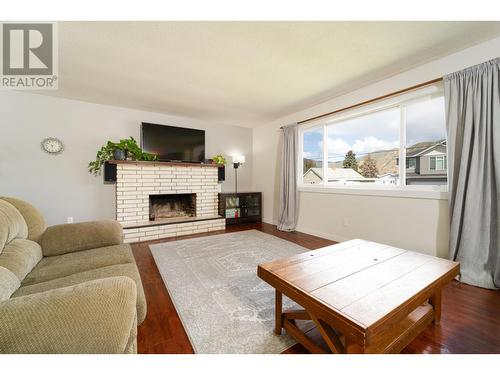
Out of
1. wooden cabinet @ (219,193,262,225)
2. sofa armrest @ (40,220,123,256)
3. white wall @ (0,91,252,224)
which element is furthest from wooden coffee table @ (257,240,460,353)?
white wall @ (0,91,252,224)

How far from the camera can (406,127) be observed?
255 centimetres

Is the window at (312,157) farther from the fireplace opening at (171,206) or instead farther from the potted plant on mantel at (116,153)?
the potted plant on mantel at (116,153)

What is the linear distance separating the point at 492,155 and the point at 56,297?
3.09 m

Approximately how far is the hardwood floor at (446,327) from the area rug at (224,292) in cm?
7

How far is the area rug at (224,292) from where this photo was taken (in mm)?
1216

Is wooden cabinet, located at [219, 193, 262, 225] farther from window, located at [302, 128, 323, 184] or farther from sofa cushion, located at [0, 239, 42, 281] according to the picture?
sofa cushion, located at [0, 239, 42, 281]

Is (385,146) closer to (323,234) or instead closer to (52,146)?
(323,234)

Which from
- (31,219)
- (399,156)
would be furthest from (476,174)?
(31,219)

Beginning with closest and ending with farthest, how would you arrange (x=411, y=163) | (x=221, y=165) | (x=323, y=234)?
(x=411, y=163)
(x=323, y=234)
(x=221, y=165)

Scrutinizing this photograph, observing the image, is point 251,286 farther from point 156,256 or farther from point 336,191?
point 336,191

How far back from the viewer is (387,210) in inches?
103

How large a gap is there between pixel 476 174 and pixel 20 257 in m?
3.48

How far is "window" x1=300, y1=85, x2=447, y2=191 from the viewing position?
2332 mm
